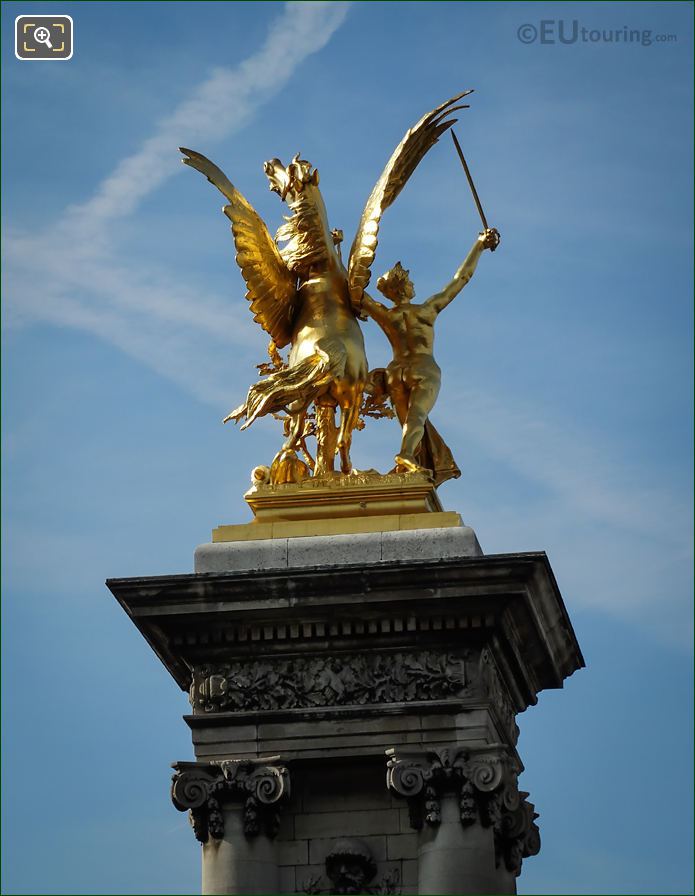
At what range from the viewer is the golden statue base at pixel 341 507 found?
31.6 m

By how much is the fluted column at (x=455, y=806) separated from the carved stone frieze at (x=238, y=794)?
1322 mm

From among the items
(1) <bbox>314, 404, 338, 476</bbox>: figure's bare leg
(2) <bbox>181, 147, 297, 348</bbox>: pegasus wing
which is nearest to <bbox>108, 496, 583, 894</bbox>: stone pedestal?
(1) <bbox>314, 404, 338, 476</bbox>: figure's bare leg

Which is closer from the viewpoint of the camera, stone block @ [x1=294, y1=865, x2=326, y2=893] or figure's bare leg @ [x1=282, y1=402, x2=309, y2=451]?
stone block @ [x1=294, y1=865, x2=326, y2=893]

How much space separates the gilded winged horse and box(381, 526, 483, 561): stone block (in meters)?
2.15

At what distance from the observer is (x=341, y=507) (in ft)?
105

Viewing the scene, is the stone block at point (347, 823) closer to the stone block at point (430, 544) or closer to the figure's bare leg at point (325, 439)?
the stone block at point (430, 544)

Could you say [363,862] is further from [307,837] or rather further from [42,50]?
[42,50]

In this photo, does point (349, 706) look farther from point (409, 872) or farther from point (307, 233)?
point (307, 233)

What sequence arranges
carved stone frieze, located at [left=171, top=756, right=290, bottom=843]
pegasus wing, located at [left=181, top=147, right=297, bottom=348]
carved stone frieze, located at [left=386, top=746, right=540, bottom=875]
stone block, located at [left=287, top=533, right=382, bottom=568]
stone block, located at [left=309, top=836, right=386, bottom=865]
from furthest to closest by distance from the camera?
pegasus wing, located at [left=181, top=147, right=297, bottom=348] → stone block, located at [left=287, top=533, right=382, bottom=568] → stone block, located at [left=309, top=836, right=386, bottom=865] → carved stone frieze, located at [left=171, top=756, right=290, bottom=843] → carved stone frieze, located at [left=386, top=746, right=540, bottom=875]

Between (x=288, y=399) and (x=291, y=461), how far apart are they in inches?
30.5

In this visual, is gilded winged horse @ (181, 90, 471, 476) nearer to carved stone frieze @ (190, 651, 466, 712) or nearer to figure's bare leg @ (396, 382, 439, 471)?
figure's bare leg @ (396, 382, 439, 471)

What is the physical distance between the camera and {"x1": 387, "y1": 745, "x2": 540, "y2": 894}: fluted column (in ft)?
97.6

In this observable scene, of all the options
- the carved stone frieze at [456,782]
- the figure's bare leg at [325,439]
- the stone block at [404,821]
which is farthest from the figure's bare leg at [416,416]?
the stone block at [404,821]

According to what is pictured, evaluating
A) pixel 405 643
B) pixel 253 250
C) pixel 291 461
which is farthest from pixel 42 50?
pixel 405 643
